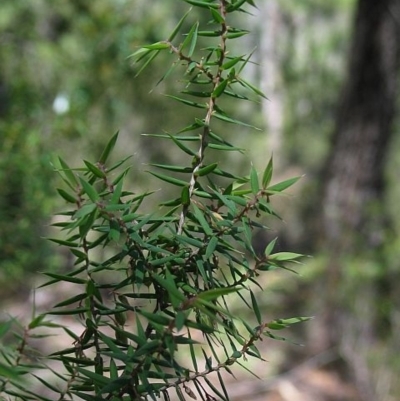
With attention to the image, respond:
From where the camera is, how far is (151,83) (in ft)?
12.1

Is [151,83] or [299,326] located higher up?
[151,83]

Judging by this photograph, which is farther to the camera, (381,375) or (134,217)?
(381,375)

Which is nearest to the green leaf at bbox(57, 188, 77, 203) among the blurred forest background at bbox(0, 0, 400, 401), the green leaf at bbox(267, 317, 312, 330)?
the green leaf at bbox(267, 317, 312, 330)

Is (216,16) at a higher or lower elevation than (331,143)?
higher

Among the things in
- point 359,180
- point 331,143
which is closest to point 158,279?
point 359,180

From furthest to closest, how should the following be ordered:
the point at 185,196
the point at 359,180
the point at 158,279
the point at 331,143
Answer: the point at 331,143, the point at 359,180, the point at 185,196, the point at 158,279

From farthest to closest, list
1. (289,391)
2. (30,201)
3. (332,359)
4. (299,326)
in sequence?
(299,326) < (332,359) < (289,391) < (30,201)

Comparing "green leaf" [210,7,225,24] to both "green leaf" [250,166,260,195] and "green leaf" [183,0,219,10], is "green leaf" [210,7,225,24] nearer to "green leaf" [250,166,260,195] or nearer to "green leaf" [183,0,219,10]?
"green leaf" [183,0,219,10]

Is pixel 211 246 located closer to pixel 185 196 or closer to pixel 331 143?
pixel 185 196

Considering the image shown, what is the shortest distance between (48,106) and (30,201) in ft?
3.76

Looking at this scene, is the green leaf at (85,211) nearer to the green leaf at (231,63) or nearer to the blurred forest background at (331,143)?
the green leaf at (231,63)

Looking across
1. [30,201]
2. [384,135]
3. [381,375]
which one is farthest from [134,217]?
[384,135]

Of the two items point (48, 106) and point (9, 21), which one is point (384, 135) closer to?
point (48, 106)

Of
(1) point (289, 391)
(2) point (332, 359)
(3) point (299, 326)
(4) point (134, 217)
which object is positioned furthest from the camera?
(3) point (299, 326)
